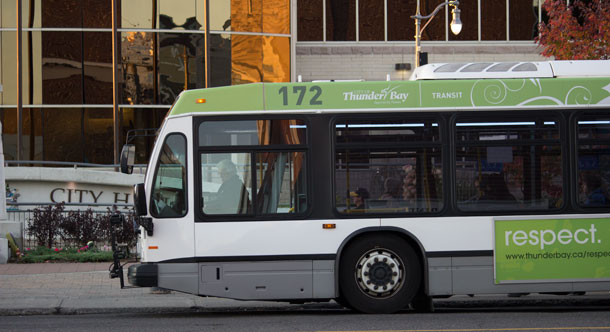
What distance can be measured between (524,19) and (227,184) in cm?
3001

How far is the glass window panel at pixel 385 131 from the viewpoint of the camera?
1085 centimetres

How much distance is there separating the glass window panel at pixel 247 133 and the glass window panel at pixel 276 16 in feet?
73.0

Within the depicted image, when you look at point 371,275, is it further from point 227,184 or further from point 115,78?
point 115,78

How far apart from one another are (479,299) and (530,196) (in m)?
2.30

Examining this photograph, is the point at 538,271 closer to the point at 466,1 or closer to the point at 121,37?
the point at 121,37

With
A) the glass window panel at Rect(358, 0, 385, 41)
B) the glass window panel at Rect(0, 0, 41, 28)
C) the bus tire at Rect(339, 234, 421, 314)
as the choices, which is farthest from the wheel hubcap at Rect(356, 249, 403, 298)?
the glass window panel at Rect(358, 0, 385, 41)

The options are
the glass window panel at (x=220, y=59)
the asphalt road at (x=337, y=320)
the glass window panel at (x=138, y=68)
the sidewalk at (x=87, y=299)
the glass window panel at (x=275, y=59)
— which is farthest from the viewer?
the glass window panel at (x=275, y=59)

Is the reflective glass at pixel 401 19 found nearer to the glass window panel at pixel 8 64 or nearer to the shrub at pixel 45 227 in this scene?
the glass window panel at pixel 8 64

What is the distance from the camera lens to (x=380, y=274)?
1084cm

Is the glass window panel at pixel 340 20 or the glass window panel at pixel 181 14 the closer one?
the glass window panel at pixel 181 14

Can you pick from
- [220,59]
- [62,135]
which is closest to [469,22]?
[220,59]

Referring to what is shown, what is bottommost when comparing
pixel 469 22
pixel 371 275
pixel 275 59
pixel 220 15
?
pixel 371 275

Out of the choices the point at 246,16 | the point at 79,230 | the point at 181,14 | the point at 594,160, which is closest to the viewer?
the point at 594,160

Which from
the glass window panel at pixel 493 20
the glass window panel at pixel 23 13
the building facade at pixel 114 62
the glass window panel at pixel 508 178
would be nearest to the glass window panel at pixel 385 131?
the glass window panel at pixel 508 178
